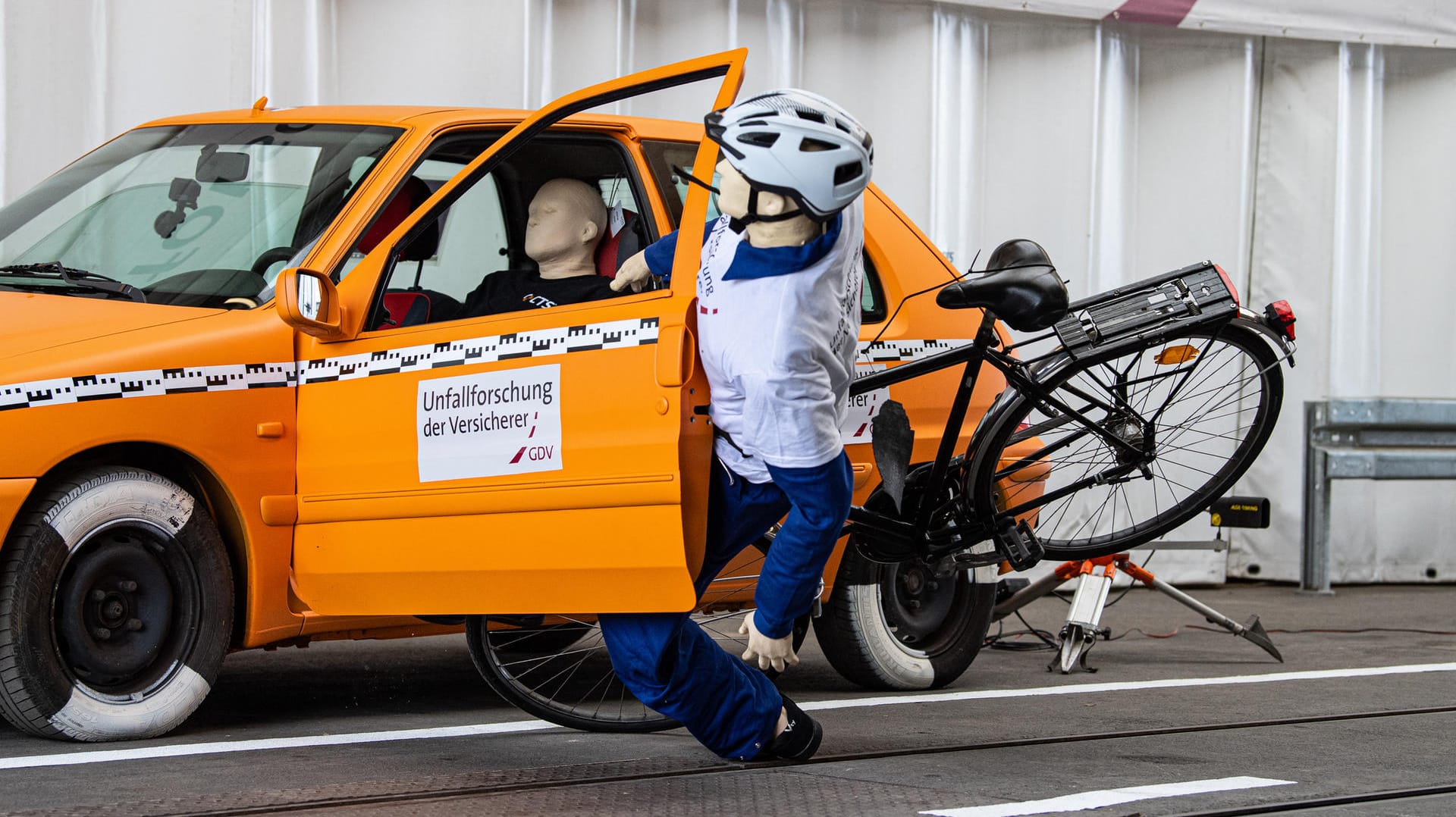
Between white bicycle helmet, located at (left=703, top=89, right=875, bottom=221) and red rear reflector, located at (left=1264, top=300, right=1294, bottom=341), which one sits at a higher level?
white bicycle helmet, located at (left=703, top=89, right=875, bottom=221)

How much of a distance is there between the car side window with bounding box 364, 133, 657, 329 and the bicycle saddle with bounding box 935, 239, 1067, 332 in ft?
3.37

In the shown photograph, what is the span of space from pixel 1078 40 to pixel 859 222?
6.39 metres

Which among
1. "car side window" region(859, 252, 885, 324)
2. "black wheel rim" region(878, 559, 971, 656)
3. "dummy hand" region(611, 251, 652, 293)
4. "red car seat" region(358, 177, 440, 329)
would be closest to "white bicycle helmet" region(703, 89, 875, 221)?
"dummy hand" region(611, 251, 652, 293)

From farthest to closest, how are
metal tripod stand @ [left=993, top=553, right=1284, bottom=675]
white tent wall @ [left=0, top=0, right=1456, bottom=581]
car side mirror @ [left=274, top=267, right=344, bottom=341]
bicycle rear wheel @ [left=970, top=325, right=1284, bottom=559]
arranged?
1. white tent wall @ [left=0, top=0, right=1456, bottom=581]
2. metal tripod stand @ [left=993, top=553, right=1284, bottom=675]
3. bicycle rear wheel @ [left=970, top=325, right=1284, bottom=559]
4. car side mirror @ [left=274, top=267, right=344, bottom=341]

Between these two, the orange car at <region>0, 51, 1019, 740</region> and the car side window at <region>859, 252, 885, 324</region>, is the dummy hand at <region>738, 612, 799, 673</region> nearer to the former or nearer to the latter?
the orange car at <region>0, 51, 1019, 740</region>

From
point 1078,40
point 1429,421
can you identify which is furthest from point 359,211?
point 1429,421

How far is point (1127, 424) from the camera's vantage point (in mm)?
5031

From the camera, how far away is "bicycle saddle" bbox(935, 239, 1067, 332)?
4793mm

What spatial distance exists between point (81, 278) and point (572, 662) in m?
1.83

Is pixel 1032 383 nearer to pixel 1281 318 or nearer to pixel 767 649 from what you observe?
pixel 1281 318

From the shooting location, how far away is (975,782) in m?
4.13

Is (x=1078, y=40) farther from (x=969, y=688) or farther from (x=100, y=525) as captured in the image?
(x=100, y=525)

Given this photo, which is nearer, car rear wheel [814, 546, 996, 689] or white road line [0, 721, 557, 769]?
white road line [0, 721, 557, 769]

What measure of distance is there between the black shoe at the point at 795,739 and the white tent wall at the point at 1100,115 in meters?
4.72
